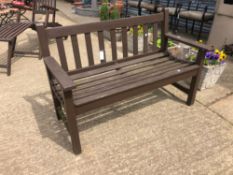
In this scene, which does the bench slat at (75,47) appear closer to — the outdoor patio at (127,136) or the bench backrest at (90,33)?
the bench backrest at (90,33)

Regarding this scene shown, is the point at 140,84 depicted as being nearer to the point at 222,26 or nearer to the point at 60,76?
the point at 60,76

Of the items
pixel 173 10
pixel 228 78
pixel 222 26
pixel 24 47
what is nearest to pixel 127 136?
pixel 228 78

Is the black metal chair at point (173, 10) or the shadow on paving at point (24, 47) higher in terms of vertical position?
the black metal chair at point (173, 10)

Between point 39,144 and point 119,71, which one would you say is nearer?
point 39,144

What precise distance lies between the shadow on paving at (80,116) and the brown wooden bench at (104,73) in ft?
0.52

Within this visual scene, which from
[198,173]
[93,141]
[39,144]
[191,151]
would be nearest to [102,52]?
[93,141]

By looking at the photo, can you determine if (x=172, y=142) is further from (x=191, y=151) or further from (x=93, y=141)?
(x=93, y=141)

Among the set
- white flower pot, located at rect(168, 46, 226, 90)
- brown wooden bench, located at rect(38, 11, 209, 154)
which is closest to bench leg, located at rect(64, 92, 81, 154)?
brown wooden bench, located at rect(38, 11, 209, 154)

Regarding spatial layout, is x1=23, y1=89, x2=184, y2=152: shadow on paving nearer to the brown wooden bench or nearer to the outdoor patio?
the outdoor patio

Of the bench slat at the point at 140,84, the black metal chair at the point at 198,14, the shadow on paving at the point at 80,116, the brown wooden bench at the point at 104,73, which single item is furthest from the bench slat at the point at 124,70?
the black metal chair at the point at 198,14

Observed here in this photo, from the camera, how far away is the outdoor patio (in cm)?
181

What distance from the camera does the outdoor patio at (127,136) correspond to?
181 centimetres

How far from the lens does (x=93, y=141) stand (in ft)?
6.73

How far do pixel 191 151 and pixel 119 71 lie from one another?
1.05 meters
